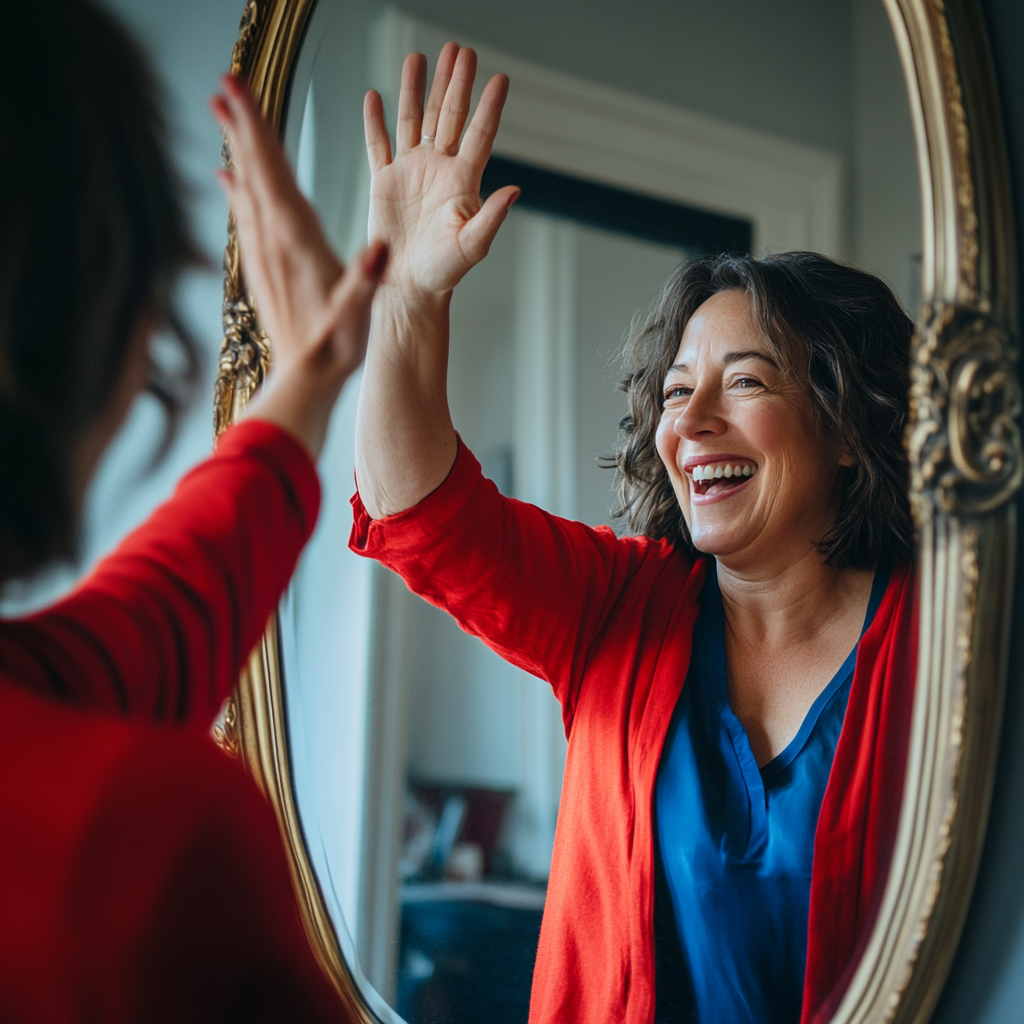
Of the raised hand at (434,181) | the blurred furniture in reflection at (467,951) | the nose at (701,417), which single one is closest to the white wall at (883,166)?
the nose at (701,417)

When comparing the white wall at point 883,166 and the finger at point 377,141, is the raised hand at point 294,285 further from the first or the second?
the white wall at point 883,166

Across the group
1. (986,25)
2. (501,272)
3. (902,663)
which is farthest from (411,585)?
(986,25)

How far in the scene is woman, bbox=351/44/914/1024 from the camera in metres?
0.58

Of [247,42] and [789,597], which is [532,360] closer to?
[789,597]

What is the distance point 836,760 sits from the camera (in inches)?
23.1

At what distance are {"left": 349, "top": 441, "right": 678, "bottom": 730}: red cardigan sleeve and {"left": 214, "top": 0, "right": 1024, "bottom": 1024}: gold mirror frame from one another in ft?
0.70

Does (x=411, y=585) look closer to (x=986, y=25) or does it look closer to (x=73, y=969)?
(x=73, y=969)

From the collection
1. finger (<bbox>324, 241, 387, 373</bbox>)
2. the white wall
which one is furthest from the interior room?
finger (<bbox>324, 241, 387, 373</bbox>)

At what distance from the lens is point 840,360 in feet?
2.01

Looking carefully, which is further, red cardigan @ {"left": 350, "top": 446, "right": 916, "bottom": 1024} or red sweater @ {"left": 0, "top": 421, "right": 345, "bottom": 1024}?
red cardigan @ {"left": 350, "top": 446, "right": 916, "bottom": 1024}

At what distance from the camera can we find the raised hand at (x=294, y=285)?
1.60 ft

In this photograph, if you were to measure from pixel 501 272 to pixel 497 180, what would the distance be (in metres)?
0.07

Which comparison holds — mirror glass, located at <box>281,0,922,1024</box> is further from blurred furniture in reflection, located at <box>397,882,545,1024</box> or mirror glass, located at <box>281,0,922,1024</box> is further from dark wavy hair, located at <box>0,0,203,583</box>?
dark wavy hair, located at <box>0,0,203,583</box>

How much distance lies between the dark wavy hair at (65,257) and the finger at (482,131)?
A: 0.21 meters
